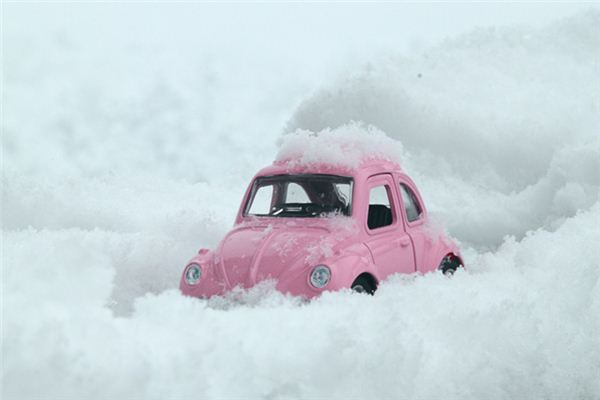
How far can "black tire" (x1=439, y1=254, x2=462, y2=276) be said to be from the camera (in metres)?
7.93

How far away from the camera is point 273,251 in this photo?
6.38 metres

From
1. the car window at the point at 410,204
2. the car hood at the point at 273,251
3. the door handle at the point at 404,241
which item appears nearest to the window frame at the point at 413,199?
the car window at the point at 410,204

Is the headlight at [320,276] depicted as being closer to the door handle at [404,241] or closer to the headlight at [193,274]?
the headlight at [193,274]

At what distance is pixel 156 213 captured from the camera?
35.7 feet

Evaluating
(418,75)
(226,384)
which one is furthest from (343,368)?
(418,75)

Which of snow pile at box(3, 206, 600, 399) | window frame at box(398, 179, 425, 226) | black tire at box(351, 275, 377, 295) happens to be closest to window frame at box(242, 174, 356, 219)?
black tire at box(351, 275, 377, 295)

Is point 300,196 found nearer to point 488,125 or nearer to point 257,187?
point 257,187

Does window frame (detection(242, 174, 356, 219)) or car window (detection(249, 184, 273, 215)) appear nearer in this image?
window frame (detection(242, 174, 356, 219))

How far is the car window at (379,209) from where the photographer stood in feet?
24.2

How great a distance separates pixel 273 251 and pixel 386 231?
1.26 meters

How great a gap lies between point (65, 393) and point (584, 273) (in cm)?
406

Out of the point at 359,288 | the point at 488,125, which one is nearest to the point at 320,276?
the point at 359,288

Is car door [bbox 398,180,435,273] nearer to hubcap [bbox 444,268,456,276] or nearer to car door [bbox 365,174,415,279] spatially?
car door [bbox 365,174,415,279]

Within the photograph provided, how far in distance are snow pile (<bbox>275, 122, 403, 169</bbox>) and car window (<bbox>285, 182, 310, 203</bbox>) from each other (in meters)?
0.25
